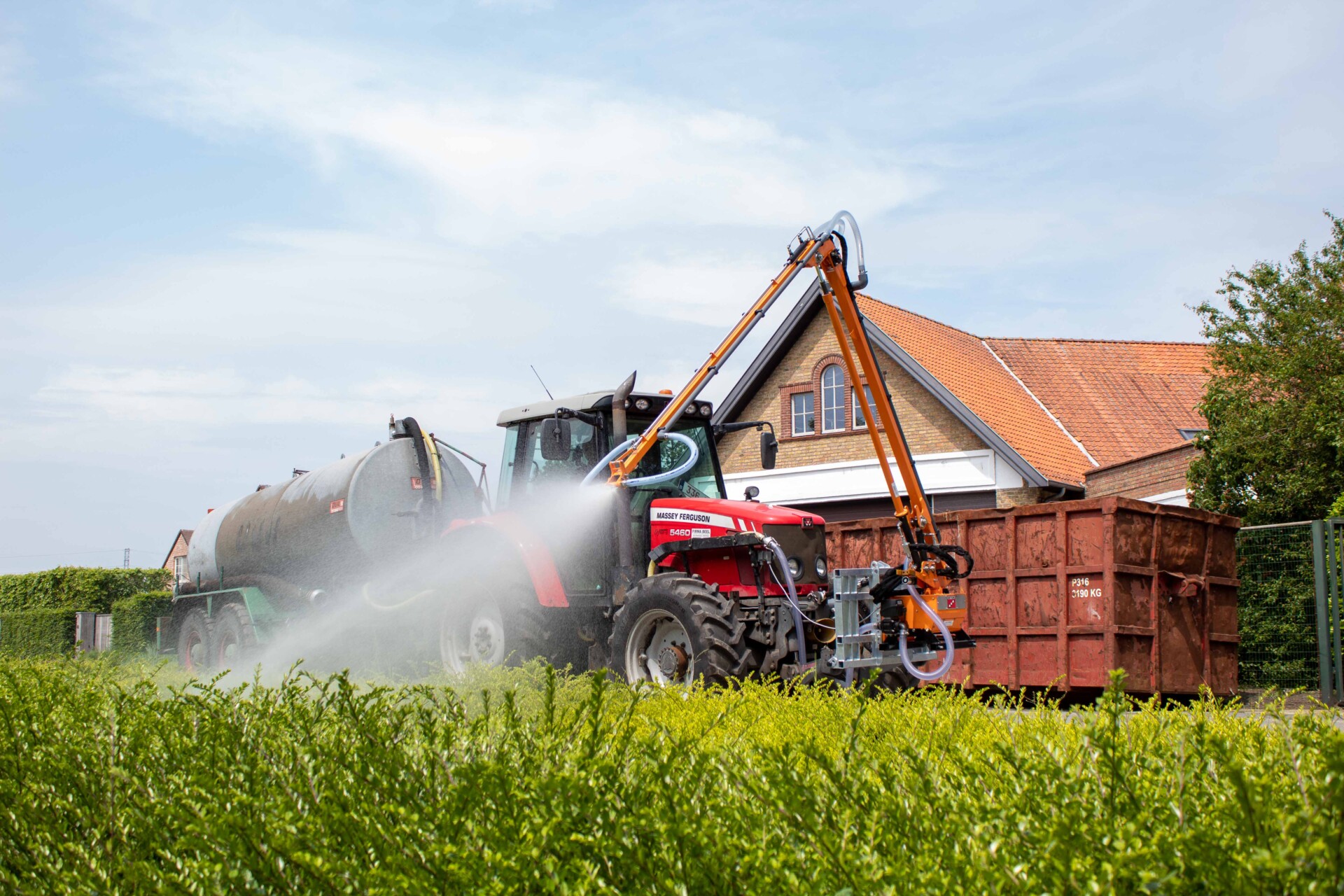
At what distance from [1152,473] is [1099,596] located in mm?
A: 12422

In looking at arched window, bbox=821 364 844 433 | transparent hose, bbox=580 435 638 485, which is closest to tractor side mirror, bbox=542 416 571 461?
transparent hose, bbox=580 435 638 485

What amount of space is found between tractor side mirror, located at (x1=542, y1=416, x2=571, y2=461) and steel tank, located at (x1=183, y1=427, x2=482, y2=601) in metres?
2.86

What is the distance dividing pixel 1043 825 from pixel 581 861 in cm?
94

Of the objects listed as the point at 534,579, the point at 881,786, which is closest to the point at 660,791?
the point at 881,786

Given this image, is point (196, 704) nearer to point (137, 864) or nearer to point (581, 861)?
point (137, 864)

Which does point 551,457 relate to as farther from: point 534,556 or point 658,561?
point 658,561

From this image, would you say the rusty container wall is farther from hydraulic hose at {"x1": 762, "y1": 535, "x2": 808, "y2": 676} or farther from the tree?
the tree

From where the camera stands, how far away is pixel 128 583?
94.2 ft

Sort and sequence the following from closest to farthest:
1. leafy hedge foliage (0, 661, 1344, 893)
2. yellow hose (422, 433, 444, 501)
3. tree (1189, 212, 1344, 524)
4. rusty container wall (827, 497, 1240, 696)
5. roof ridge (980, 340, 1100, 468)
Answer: leafy hedge foliage (0, 661, 1344, 893), rusty container wall (827, 497, 1240, 696), yellow hose (422, 433, 444, 501), tree (1189, 212, 1344, 524), roof ridge (980, 340, 1100, 468)

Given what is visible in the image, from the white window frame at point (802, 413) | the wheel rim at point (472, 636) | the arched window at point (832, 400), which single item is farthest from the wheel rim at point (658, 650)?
the white window frame at point (802, 413)

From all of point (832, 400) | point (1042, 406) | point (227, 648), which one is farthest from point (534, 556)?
point (1042, 406)

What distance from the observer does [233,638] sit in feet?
44.8

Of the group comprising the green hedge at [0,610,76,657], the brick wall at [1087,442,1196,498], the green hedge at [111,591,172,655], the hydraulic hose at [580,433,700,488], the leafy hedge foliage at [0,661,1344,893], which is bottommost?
the green hedge at [0,610,76,657]

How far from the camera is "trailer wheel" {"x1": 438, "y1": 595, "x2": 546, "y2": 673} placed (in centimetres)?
938
